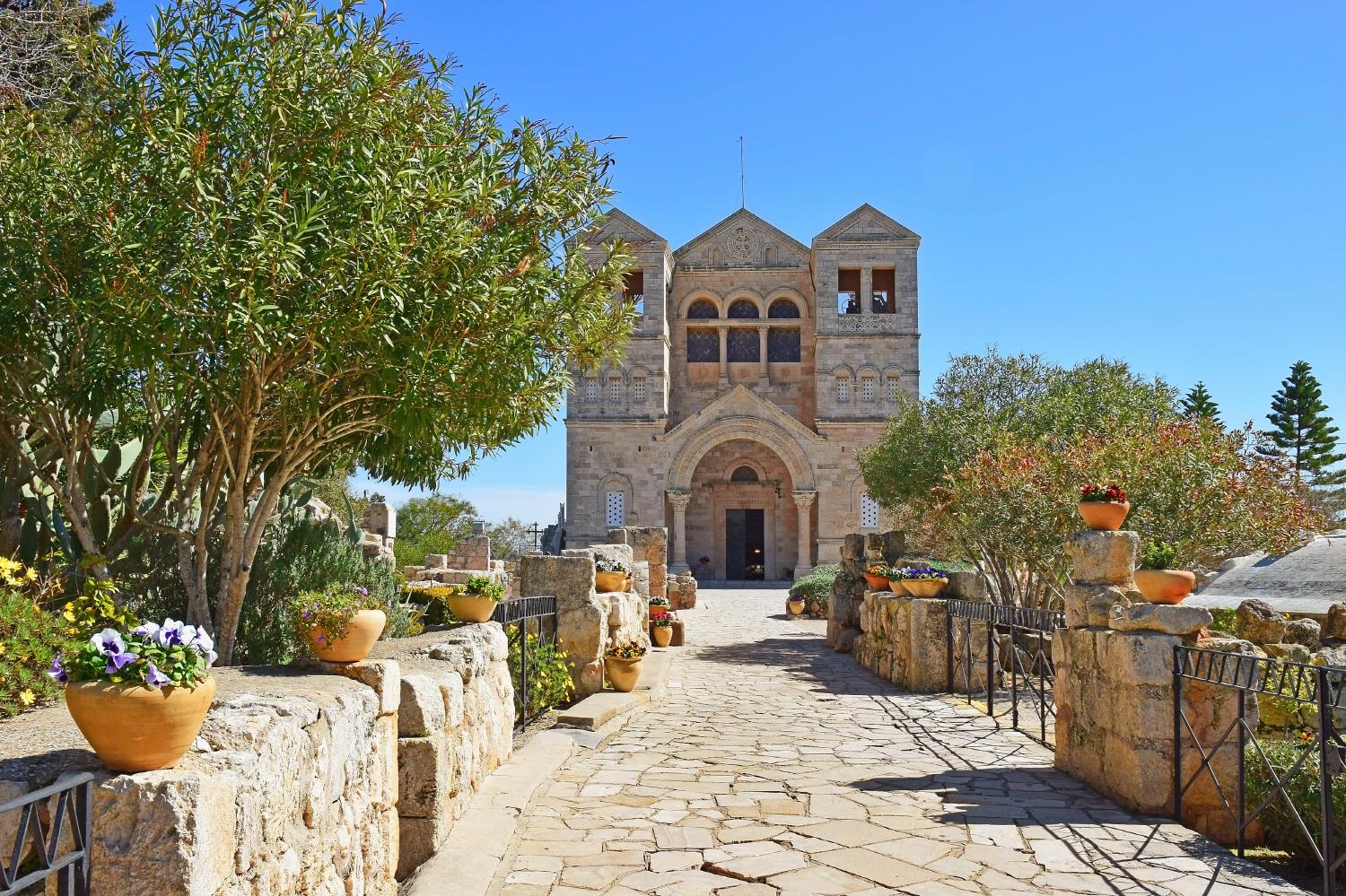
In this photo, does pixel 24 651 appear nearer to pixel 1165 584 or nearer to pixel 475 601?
pixel 475 601

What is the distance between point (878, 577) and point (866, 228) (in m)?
25.1

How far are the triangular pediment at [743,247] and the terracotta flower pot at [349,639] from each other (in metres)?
34.8

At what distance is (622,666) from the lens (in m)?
10.3

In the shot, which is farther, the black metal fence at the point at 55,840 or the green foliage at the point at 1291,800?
the green foliage at the point at 1291,800

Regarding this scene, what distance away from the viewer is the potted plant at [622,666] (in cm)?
1026

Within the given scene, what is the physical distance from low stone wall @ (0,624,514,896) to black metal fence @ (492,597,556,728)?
2.07 metres

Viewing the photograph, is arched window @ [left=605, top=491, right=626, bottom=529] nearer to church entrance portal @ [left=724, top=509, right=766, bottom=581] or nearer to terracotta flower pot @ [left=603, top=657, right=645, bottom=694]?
church entrance portal @ [left=724, top=509, right=766, bottom=581]

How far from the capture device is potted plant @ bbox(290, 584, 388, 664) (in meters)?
4.67

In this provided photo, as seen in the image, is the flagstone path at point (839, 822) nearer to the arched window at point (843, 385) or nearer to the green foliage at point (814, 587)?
the green foliage at point (814, 587)

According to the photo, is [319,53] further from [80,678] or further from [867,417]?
[867,417]

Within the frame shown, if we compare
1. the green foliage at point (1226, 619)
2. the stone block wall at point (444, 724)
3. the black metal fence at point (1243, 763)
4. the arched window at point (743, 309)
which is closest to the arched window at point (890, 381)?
the arched window at point (743, 309)

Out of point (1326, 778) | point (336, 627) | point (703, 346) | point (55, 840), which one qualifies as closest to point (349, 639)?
point (336, 627)

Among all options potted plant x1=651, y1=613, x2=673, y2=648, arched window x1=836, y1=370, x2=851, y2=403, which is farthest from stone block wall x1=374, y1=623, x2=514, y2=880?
arched window x1=836, y1=370, x2=851, y2=403

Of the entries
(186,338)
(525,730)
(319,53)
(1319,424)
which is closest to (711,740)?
(525,730)
